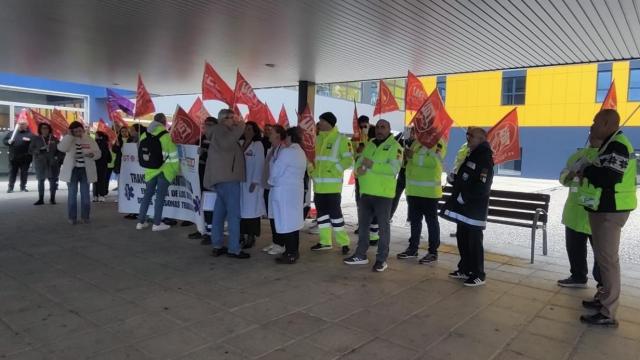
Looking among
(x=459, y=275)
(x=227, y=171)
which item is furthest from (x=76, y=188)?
(x=459, y=275)

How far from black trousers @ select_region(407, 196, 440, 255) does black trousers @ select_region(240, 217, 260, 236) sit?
2.16 meters

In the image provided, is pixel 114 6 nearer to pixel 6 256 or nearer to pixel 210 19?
pixel 210 19

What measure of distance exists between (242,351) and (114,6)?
16.4 ft

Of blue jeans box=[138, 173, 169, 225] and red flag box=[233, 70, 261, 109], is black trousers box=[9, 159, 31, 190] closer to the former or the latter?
blue jeans box=[138, 173, 169, 225]

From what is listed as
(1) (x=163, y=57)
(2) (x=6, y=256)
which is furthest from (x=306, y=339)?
(1) (x=163, y=57)

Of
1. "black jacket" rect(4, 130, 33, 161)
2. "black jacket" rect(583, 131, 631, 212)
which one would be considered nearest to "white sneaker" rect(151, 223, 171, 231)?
"black jacket" rect(583, 131, 631, 212)

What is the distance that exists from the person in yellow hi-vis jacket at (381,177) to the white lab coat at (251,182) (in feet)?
4.50

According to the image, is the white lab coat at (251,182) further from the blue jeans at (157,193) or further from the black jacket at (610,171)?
the black jacket at (610,171)

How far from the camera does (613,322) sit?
415cm

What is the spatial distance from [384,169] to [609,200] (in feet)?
7.59

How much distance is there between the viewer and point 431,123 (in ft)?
20.1

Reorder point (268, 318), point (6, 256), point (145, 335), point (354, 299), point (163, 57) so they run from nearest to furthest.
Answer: point (145, 335), point (268, 318), point (354, 299), point (6, 256), point (163, 57)

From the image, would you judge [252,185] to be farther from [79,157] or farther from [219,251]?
[79,157]

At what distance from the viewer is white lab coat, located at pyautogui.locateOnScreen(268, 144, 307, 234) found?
5621 mm
